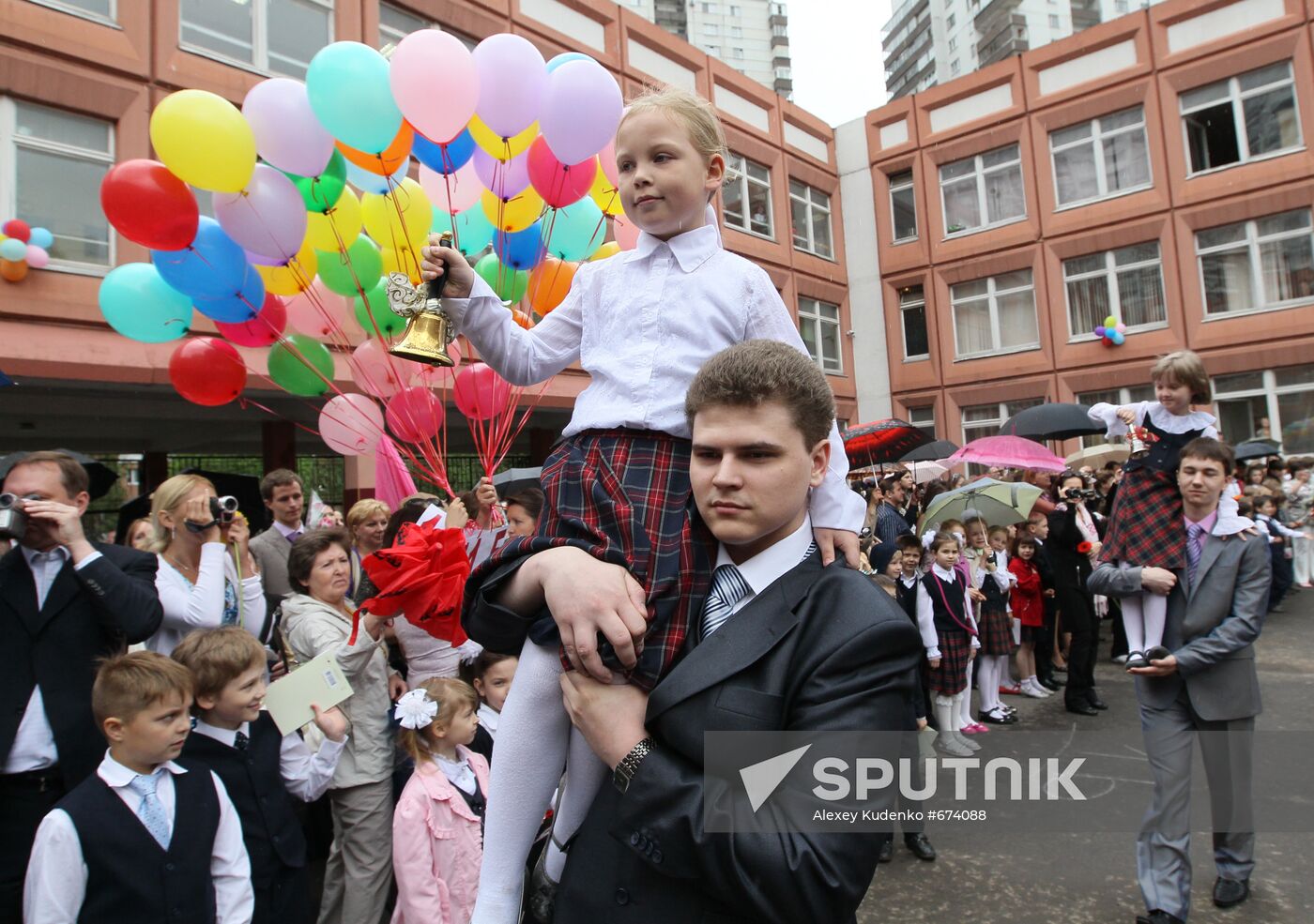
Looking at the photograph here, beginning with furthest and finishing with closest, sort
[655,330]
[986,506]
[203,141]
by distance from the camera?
[986,506], [203,141], [655,330]

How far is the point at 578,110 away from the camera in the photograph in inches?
173

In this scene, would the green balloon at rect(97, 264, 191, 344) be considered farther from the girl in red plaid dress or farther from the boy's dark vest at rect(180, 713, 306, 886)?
the girl in red plaid dress

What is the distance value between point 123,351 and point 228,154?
5932 mm

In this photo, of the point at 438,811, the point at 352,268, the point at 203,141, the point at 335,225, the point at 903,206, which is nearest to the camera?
the point at 438,811

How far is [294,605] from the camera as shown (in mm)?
3645

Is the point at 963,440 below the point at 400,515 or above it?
above

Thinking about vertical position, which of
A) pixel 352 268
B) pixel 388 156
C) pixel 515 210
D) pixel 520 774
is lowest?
pixel 520 774

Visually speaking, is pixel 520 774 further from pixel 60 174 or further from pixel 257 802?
pixel 60 174

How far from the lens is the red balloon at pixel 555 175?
4.80m

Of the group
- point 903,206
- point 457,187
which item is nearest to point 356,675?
point 457,187

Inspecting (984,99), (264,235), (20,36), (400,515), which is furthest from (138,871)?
(984,99)

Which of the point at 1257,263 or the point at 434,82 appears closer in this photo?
the point at 434,82

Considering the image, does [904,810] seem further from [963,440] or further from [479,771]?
[963,440]

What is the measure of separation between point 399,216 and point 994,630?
5816mm
